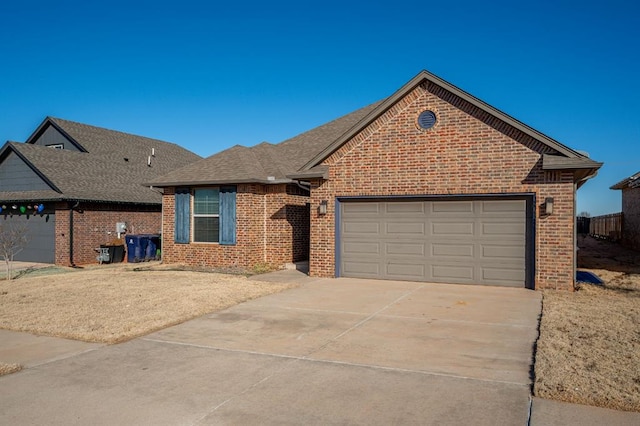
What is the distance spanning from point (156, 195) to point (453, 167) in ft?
49.7

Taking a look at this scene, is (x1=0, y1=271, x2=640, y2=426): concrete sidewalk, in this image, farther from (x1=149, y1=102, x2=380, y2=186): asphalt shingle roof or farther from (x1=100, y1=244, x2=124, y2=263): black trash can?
(x1=100, y1=244, x2=124, y2=263): black trash can

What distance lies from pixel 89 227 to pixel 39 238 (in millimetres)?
2234

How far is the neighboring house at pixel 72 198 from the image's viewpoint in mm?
19391

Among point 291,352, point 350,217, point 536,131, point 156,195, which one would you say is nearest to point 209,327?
point 291,352

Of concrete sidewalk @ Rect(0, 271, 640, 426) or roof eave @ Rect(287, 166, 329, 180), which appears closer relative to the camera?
concrete sidewalk @ Rect(0, 271, 640, 426)

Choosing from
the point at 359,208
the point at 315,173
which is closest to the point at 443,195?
the point at 359,208

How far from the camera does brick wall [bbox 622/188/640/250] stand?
76.7 feet

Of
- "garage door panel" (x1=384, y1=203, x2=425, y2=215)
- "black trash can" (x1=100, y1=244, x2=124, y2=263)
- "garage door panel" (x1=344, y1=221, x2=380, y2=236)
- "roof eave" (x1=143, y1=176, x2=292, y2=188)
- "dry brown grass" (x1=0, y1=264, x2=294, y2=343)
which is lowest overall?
"dry brown grass" (x1=0, y1=264, x2=294, y2=343)

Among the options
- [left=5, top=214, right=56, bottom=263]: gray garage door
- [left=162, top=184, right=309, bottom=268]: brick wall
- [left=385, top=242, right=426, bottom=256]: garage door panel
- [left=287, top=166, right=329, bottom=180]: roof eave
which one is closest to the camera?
[left=385, top=242, right=426, bottom=256]: garage door panel

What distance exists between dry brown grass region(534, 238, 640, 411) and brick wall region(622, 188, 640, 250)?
45.3ft

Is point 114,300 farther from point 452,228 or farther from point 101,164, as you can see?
point 101,164

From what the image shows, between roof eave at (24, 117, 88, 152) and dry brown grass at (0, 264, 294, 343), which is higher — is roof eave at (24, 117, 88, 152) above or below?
above

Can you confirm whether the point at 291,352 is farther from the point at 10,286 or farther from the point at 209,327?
the point at 10,286

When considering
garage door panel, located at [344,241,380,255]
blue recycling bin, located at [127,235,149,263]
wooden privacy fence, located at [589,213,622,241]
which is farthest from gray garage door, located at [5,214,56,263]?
wooden privacy fence, located at [589,213,622,241]
